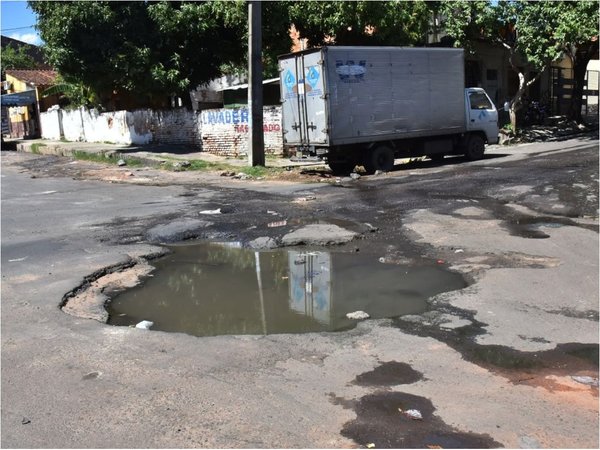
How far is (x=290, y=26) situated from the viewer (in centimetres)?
2158

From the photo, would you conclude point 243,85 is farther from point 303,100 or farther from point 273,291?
point 273,291

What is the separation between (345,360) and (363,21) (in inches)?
713

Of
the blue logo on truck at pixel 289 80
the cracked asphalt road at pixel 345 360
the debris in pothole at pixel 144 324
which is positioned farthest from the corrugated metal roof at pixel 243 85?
the debris in pothole at pixel 144 324

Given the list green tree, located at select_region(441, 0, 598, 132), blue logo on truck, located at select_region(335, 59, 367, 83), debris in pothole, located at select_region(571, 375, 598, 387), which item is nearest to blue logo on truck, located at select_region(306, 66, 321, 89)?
blue logo on truck, located at select_region(335, 59, 367, 83)

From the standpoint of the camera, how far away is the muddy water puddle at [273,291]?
5.29 metres

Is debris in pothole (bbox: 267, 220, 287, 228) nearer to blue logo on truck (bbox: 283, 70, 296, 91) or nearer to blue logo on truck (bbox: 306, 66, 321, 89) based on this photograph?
blue logo on truck (bbox: 306, 66, 321, 89)

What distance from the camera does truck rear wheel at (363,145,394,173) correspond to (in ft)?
50.7

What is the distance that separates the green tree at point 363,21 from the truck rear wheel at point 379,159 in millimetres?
6724

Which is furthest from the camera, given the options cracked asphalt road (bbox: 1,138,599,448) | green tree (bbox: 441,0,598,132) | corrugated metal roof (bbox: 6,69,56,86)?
corrugated metal roof (bbox: 6,69,56,86)

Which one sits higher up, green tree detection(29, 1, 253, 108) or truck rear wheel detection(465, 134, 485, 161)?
green tree detection(29, 1, 253, 108)

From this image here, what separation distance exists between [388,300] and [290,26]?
1789 centimetres

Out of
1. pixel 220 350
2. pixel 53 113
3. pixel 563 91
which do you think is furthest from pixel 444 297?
pixel 53 113

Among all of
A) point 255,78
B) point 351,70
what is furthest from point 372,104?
point 255,78

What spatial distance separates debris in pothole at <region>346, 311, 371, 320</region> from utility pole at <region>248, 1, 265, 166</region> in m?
11.8
